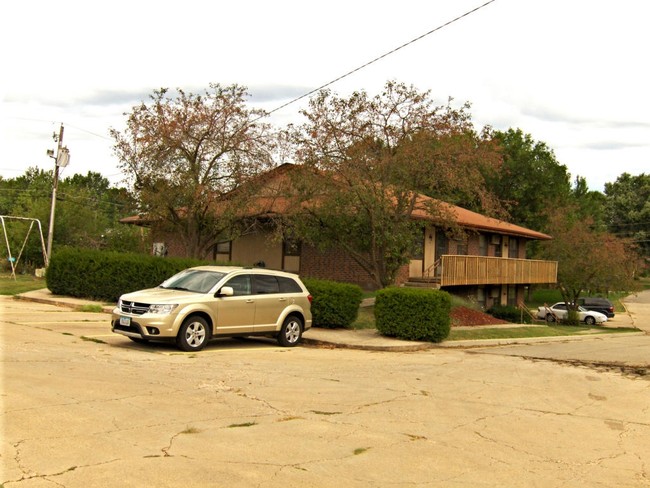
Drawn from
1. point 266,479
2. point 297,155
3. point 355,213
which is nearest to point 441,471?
point 266,479

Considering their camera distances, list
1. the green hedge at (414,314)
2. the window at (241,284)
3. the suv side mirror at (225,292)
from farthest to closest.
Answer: the green hedge at (414,314) < the window at (241,284) < the suv side mirror at (225,292)

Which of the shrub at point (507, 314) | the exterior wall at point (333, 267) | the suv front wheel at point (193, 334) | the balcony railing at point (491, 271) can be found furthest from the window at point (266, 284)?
the shrub at point (507, 314)

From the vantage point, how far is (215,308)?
1255 cm

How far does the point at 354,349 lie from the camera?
599 inches

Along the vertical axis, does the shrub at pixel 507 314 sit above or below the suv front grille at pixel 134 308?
below

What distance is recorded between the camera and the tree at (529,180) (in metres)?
55.7

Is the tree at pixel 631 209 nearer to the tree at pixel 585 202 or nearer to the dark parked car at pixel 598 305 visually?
the tree at pixel 585 202

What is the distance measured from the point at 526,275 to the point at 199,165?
69.1ft

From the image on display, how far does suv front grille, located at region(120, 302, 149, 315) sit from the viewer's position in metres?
11.9

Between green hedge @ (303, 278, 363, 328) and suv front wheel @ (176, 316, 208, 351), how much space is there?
5601mm

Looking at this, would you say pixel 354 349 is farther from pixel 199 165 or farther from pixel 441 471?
pixel 199 165

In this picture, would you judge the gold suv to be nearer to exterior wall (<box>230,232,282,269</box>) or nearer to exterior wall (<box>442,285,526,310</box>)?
exterior wall (<box>230,232,282,269</box>)

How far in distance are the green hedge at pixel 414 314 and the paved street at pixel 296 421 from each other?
3841 millimetres

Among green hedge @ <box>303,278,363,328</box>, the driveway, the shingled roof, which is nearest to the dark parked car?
the shingled roof
